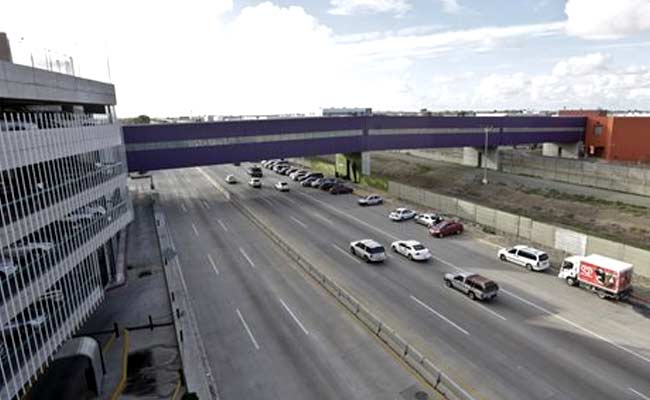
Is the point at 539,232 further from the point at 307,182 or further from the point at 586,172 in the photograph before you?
the point at 307,182

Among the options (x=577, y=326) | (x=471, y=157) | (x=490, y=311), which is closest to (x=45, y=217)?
(x=490, y=311)

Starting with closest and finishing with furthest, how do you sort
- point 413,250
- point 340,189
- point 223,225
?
1. point 413,250
2. point 223,225
3. point 340,189

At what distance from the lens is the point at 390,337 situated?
20719 mm

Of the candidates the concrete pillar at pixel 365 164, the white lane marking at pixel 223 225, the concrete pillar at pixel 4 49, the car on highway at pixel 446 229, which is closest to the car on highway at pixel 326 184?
the concrete pillar at pixel 365 164

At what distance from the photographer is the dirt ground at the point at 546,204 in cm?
4216

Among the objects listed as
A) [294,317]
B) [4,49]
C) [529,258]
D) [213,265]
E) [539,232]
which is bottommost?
[294,317]

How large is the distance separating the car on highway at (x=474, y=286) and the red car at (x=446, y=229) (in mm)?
11648

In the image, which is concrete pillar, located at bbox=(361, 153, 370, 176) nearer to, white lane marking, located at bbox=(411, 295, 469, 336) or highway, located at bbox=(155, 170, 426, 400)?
highway, located at bbox=(155, 170, 426, 400)

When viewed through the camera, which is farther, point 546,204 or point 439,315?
point 546,204

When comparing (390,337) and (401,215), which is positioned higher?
(401,215)

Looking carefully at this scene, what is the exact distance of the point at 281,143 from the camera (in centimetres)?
6112

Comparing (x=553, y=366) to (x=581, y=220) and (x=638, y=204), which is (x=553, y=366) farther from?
(x=638, y=204)

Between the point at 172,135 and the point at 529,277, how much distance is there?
45551 mm

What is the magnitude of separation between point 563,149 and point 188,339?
A: 90.5 metres
